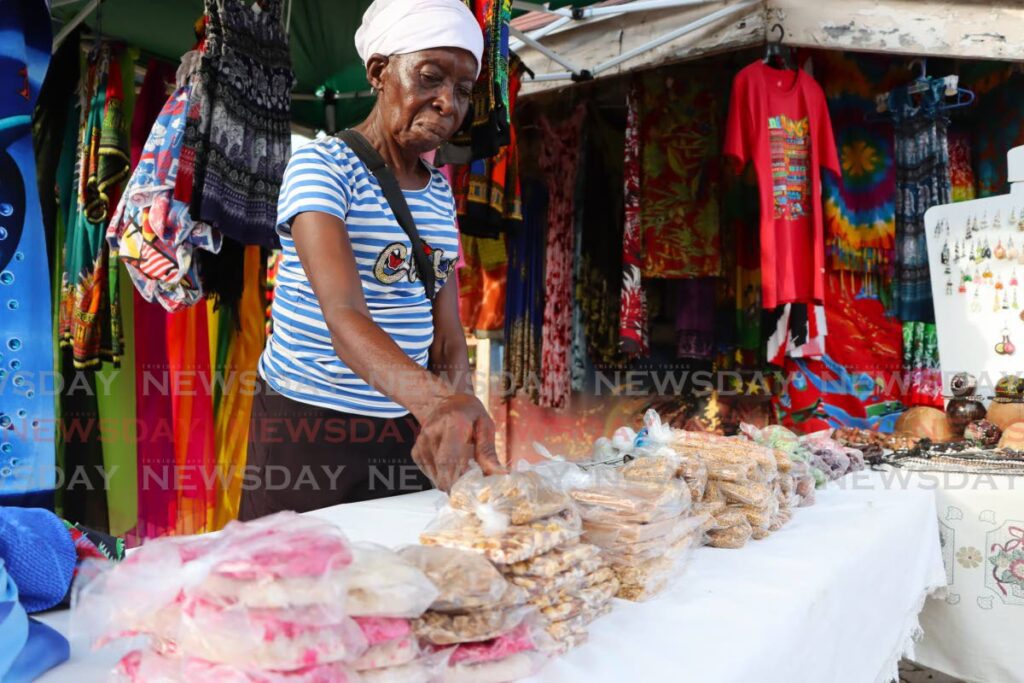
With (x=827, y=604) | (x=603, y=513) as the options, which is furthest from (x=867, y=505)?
(x=603, y=513)

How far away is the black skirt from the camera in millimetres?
1693

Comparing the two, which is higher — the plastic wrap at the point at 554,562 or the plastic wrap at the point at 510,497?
the plastic wrap at the point at 510,497

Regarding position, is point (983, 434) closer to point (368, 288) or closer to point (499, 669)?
point (368, 288)

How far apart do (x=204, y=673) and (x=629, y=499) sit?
0.64 m

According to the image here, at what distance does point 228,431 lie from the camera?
3717 millimetres

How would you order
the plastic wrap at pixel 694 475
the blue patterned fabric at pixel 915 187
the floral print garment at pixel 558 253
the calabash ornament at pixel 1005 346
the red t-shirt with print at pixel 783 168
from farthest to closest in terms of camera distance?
the floral print garment at pixel 558 253, the blue patterned fabric at pixel 915 187, the red t-shirt with print at pixel 783 168, the calabash ornament at pixel 1005 346, the plastic wrap at pixel 694 475

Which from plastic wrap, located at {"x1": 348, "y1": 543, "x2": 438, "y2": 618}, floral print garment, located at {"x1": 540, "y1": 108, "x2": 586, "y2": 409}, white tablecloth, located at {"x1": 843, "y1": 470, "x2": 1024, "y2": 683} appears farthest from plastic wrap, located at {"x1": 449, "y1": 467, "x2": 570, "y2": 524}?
floral print garment, located at {"x1": 540, "y1": 108, "x2": 586, "y2": 409}

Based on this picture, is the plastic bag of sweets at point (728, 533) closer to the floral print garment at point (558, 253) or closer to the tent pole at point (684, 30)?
the tent pole at point (684, 30)

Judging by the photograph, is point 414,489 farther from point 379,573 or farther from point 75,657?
point 379,573

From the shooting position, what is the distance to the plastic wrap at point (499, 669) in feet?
2.43

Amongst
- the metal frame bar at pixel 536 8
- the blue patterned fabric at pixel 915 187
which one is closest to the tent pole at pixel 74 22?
the metal frame bar at pixel 536 8

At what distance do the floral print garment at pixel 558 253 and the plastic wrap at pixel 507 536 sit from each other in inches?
139

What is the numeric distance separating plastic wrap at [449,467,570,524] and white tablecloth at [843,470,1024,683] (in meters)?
1.43

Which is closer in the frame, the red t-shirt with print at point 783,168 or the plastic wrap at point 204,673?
the plastic wrap at point 204,673
